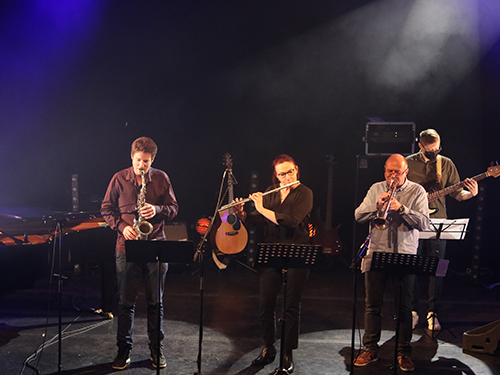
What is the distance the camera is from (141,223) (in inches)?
177

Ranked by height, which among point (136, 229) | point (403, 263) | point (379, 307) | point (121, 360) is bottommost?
point (121, 360)

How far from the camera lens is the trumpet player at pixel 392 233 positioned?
4469mm

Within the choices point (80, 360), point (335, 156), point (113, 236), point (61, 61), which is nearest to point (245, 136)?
point (335, 156)

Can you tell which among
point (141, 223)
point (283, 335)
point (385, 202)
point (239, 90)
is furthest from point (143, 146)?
point (239, 90)

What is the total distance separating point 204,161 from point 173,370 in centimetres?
520

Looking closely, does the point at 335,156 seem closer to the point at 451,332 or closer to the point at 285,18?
the point at 285,18

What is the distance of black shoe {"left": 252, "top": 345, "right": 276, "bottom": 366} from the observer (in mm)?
4676

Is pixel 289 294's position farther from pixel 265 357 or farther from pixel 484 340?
pixel 484 340

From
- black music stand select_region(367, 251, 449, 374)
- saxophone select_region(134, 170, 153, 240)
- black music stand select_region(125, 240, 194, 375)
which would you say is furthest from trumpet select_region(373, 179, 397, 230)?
saxophone select_region(134, 170, 153, 240)

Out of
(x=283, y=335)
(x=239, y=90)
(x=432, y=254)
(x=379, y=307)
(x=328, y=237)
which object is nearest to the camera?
(x=283, y=335)

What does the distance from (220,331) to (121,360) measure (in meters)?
1.31

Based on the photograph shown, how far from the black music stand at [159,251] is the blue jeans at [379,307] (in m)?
1.63

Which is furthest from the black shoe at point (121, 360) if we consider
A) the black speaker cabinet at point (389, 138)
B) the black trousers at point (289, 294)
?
the black speaker cabinet at point (389, 138)

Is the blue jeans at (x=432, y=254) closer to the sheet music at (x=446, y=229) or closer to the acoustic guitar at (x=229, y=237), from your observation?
the sheet music at (x=446, y=229)
